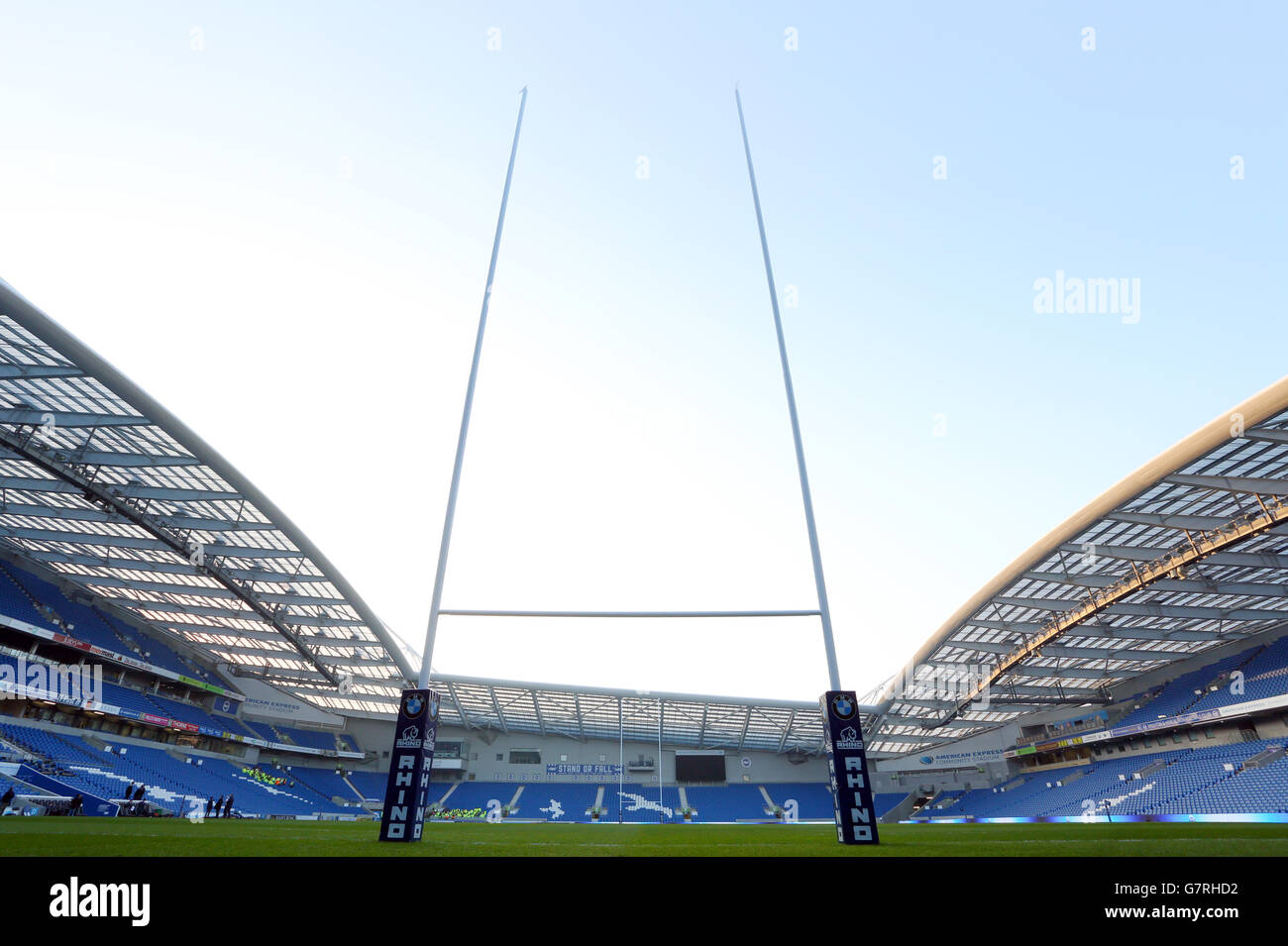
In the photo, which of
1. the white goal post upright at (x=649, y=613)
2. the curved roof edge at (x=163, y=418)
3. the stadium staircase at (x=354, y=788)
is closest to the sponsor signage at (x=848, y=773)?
the white goal post upright at (x=649, y=613)

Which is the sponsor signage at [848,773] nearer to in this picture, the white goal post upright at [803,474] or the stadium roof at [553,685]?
the white goal post upright at [803,474]

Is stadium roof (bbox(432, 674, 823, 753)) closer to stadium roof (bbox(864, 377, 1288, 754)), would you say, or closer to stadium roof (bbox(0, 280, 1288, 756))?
stadium roof (bbox(0, 280, 1288, 756))

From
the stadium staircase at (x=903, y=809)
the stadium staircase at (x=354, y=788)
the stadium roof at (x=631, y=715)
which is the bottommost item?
the stadium staircase at (x=903, y=809)

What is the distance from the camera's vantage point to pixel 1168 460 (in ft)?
69.4

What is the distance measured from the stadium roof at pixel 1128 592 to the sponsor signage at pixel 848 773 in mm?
16229

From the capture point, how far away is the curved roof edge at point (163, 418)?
19.2m

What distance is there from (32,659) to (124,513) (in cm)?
1254

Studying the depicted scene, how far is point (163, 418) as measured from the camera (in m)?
24.9

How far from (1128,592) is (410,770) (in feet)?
104

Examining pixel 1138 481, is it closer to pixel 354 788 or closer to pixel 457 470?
pixel 457 470

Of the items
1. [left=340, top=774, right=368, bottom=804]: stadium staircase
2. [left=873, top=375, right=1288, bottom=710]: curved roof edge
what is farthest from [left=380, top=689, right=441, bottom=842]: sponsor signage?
[left=340, top=774, right=368, bottom=804]: stadium staircase

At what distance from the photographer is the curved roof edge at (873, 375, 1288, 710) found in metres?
17.9
